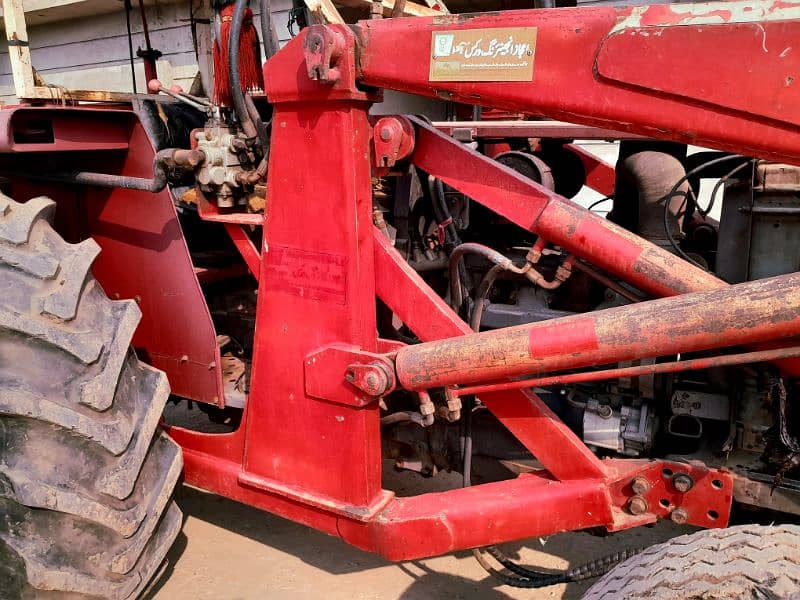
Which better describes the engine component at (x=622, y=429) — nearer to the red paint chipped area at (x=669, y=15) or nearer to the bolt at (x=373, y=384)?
the bolt at (x=373, y=384)

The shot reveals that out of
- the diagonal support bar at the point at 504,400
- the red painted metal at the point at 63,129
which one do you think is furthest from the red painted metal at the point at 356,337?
the red painted metal at the point at 63,129

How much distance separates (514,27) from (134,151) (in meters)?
1.41

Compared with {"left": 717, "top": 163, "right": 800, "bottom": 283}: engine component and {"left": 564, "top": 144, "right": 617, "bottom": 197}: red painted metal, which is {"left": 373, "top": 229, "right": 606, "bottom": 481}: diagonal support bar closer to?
{"left": 717, "top": 163, "right": 800, "bottom": 283}: engine component

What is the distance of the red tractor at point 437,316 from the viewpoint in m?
1.48

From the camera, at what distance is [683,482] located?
1731 millimetres

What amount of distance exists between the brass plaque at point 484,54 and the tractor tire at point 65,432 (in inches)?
43.4

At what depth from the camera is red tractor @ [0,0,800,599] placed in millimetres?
1477

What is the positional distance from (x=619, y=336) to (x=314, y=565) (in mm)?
1567

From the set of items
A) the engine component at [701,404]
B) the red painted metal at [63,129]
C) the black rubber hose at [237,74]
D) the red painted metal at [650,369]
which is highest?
the black rubber hose at [237,74]

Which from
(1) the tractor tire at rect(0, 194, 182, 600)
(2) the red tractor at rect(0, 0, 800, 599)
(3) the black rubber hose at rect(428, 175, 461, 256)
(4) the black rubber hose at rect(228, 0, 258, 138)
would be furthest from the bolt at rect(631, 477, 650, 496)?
(4) the black rubber hose at rect(228, 0, 258, 138)

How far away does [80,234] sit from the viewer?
254cm

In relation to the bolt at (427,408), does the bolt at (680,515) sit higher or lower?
lower

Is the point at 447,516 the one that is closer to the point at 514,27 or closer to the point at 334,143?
the point at 334,143

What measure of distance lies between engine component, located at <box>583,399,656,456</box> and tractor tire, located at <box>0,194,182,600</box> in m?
1.27
